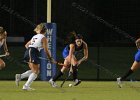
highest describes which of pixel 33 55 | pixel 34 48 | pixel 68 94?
pixel 34 48

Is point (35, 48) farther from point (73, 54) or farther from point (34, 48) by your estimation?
point (73, 54)

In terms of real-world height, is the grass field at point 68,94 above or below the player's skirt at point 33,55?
below

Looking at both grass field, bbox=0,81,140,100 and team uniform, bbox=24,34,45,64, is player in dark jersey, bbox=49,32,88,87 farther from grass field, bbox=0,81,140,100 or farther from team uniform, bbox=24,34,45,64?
team uniform, bbox=24,34,45,64

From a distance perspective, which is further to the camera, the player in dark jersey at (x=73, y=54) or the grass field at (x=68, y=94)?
the player in dark jersey at (x=73, y=54)

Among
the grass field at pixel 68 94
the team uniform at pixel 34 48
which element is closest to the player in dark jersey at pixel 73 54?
the grass field at pixel 68 94

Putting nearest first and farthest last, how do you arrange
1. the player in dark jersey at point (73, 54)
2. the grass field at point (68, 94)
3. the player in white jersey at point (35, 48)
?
the grass field at point (68, 94)
the player in white jersey at point (35, 48)
the player in dark jersey at point (73, 54)

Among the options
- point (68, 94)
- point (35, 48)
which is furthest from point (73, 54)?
point (68, 94)

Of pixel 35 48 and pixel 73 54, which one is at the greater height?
pixel 35 48

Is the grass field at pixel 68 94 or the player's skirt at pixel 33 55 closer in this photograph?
the grass field at pixel 68 94

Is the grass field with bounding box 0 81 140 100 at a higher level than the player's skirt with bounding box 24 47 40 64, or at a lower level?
lower

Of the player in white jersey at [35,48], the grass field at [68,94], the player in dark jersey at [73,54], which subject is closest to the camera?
the grass field at [68,94]

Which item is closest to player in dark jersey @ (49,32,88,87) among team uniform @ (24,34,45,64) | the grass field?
the grass field

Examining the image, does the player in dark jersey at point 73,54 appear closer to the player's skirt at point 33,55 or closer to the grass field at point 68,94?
the grass field at point 68,94

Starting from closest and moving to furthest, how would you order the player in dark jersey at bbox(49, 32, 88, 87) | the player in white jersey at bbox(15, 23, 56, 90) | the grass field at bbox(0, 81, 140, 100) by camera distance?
the grass field at bbox(0, 81, 140, 100)
the player in white jersey at bbox(15, 23, 56, 90)
the player in dark jersey at bbox(49, 32, 88, 87)
